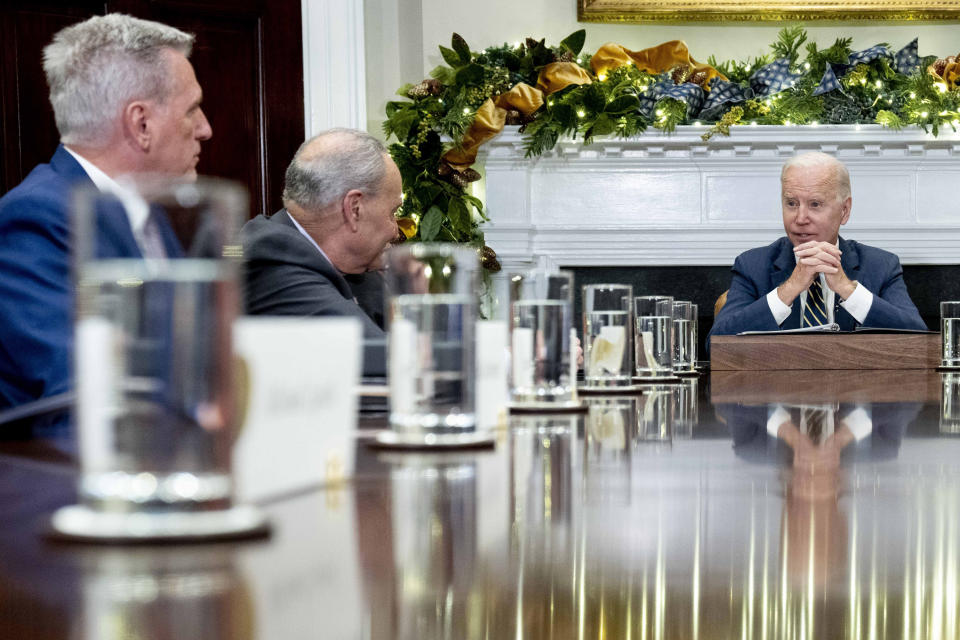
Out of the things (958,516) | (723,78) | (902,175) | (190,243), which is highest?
(723,78)

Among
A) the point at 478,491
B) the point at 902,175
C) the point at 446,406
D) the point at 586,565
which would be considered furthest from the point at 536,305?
the point at 902,175

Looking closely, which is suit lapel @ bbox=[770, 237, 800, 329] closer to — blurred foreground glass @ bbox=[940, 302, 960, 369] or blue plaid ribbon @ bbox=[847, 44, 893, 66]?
blurred foreground glass @ bbox=[940, 302, 960, 369]

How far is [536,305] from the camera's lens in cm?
110

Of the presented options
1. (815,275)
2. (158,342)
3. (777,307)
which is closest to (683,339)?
(777,307)

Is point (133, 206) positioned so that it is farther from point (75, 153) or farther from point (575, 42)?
point (575, 42)

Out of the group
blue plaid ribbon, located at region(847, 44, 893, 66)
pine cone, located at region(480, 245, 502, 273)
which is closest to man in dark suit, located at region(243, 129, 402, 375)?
pine cone, located at region(480, 245, 502, 273)

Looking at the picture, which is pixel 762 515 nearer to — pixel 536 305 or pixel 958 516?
pixel 958 516

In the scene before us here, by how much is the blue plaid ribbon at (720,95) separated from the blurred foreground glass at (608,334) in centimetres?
269

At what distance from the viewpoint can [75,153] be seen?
1937mm

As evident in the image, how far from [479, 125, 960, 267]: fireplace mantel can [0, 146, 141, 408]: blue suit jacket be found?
8.61ft

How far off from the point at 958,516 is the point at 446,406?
0.34 m

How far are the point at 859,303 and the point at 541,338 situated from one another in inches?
83.6

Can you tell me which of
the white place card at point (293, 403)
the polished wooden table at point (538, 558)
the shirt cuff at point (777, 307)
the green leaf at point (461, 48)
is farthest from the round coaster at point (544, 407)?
the green leaf at point (461, 48)

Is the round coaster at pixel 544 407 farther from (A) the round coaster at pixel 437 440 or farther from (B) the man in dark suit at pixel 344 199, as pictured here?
(B) the man in dark suit at pixel 344 199
